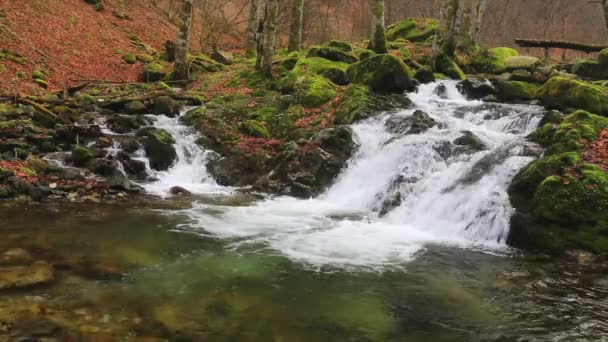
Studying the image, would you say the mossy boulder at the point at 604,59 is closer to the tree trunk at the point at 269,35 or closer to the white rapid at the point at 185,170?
the tree trunk at the point at 269,35

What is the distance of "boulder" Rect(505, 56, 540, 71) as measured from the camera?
18.9 m

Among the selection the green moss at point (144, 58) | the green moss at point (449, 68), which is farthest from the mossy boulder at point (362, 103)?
the green moss at point (144, 58)

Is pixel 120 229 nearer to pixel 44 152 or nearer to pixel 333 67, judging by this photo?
pixel 44 152

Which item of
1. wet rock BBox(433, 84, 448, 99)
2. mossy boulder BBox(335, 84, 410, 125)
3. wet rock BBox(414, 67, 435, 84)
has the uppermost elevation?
wet rock BBox(414, 67, 435, 84)

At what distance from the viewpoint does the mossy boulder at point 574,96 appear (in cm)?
1280

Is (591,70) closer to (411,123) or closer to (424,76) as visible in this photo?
(424,76)

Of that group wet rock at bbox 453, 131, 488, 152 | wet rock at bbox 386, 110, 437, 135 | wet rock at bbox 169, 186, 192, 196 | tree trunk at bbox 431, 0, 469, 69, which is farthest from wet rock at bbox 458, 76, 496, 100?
wet rock at bbox 169, 186, 192, 196

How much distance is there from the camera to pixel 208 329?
5008 millimetres

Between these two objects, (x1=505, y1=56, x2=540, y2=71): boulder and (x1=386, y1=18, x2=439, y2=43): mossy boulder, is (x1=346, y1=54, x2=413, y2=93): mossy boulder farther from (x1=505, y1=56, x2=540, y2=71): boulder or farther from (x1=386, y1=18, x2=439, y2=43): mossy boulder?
(x1=386, y1=18, x2=439, y2=43): mossy boulder

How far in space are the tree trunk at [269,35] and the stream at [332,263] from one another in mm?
6763

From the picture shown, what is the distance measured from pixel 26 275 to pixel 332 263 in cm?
423

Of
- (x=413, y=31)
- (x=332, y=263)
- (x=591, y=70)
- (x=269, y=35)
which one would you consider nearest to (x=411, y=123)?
(x=269, y=35)

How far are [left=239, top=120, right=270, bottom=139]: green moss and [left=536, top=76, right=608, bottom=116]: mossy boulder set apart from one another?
872 centimetres

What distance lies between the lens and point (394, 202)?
11.0m
